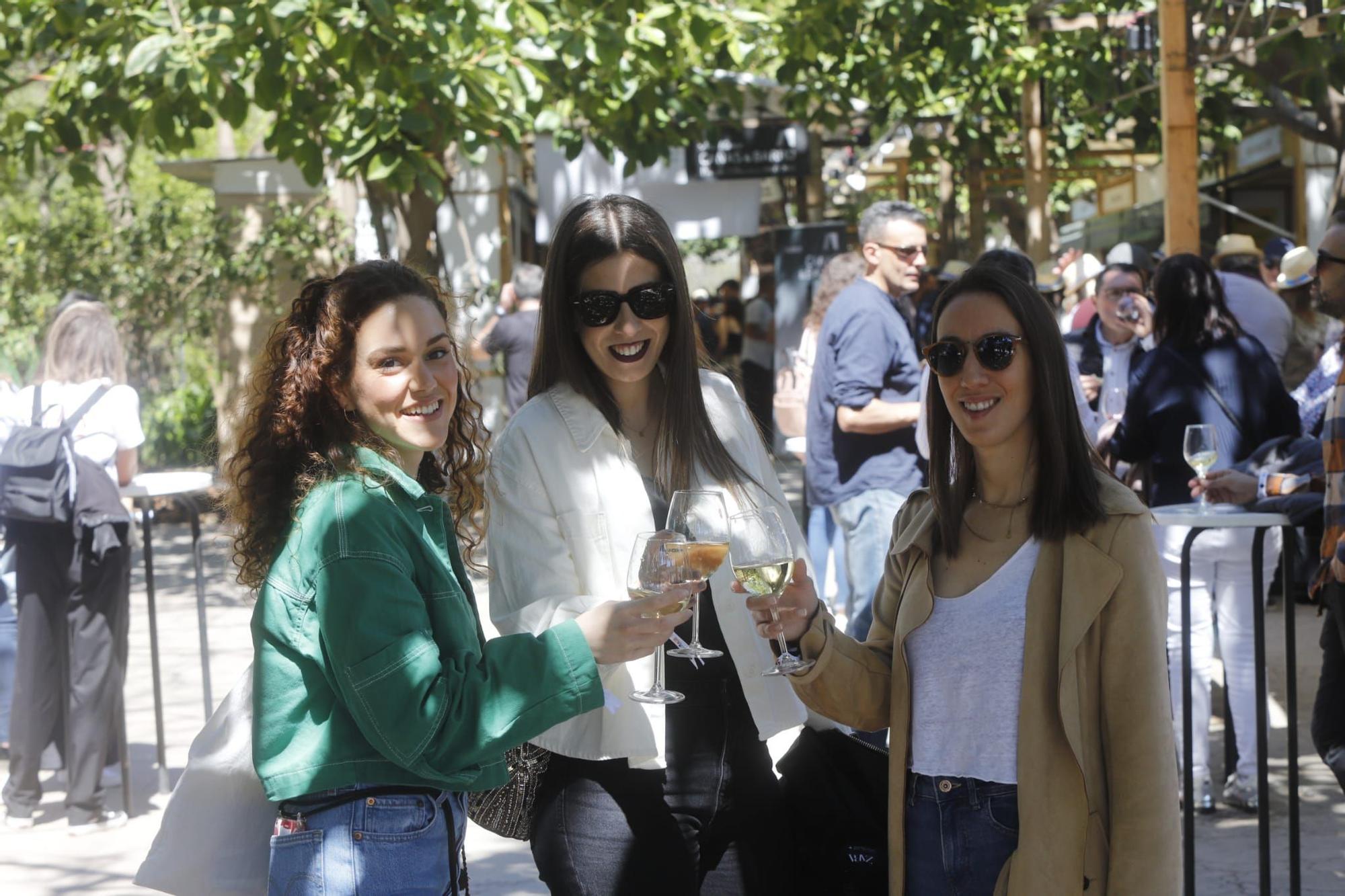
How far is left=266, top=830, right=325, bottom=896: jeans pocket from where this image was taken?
6.91ft

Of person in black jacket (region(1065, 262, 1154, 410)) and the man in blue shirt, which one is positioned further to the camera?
person in black jacket (region(1065, 262, 1154, 410))

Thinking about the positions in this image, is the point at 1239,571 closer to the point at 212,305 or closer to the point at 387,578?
the point at 387,578

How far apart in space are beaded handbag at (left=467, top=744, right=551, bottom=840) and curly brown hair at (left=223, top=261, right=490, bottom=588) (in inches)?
22.2

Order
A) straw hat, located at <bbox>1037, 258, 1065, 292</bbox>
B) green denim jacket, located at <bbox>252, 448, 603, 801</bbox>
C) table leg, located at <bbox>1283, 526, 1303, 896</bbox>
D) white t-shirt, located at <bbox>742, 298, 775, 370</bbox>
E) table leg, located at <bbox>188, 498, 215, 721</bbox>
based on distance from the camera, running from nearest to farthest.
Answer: green denim jacket, located at <bbox>252, 448, 603, 801</bbox>, table leg, located at <bbox>1283, 526, 1303, 896</bbox>, table leg, located at <bbox>188, 498, 215, 721</bbox>, straw hat, located at <bbox>1037, 258, 1065, 292</bbox>, white t-shirt, located at <bbox>742, 298, 775, 370</bbox>

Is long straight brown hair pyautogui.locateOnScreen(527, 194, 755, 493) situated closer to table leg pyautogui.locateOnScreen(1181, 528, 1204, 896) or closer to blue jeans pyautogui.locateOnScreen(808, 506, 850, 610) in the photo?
table leg pyautogui.locateOnScreen(1181, 528, 1204, 896)

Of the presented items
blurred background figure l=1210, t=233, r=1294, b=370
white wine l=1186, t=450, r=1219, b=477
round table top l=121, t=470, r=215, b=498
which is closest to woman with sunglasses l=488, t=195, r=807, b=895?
white wine l=1186, t=450, r=1219, b=477

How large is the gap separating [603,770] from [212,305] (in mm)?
14171

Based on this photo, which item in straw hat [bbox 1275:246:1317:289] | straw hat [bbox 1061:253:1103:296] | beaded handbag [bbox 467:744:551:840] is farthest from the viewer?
straw hat [bbox 1061:253:1103:296]

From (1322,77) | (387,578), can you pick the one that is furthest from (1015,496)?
(1322,77)

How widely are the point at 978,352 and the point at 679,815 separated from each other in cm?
95

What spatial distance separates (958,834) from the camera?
2.33 meters

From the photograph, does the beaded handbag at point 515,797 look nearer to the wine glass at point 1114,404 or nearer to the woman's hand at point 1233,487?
the woman's hand at point 1233,487

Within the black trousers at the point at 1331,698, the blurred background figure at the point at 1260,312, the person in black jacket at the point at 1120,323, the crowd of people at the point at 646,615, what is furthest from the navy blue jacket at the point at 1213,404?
the crowd of people at the point at 646,615

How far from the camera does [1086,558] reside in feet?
7.45
